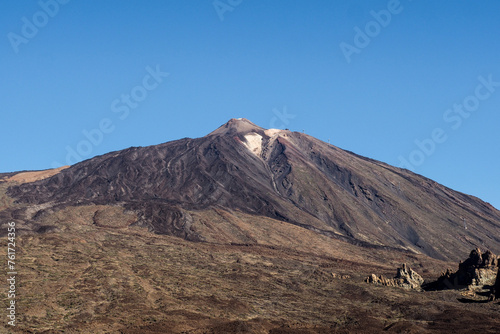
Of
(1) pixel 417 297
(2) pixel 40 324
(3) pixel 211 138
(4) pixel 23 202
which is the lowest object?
(2) pixel 40 324

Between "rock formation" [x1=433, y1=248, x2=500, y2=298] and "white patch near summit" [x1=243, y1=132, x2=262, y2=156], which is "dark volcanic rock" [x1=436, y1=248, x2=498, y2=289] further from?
"white patch near summit" [x1=243, y1=132, x2=262, y2=156]

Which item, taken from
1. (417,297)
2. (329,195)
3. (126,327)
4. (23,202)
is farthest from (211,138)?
(126,327)

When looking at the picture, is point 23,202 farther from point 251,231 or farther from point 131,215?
point 251,231

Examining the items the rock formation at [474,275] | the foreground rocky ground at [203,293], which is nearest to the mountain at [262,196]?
the foreground rocky ground at [203,293]

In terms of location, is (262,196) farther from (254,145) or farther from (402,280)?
(402,280)

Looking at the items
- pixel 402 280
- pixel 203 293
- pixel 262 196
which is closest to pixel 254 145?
pixel 262 196

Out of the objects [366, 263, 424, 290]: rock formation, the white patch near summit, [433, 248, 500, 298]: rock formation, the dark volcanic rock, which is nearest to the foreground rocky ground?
[366, 263, 424, 290]: rock formation

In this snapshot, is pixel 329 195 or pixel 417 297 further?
pixel 329 195
